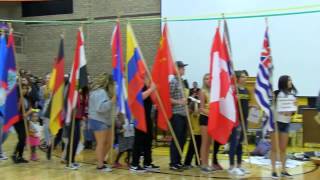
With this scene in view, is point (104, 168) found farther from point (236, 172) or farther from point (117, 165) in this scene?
point (236, 172)

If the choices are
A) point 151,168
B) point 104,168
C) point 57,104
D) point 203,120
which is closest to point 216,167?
point 203,120

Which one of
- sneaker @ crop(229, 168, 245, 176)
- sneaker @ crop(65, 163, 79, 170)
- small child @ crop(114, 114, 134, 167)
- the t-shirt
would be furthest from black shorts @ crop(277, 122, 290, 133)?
sneaker @ crop(65, 163, 79, 170)

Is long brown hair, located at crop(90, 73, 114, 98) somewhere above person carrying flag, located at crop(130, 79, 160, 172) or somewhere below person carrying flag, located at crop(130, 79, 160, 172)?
above

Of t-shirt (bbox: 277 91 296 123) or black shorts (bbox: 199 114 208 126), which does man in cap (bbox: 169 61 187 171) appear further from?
t-shirt (bbox: 277 91 296 123)

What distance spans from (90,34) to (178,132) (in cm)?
856

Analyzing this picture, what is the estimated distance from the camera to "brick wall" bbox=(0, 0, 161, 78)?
13656 mm

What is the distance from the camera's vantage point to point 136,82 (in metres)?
6.64

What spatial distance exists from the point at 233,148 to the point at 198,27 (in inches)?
255

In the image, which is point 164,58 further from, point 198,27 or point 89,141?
point 198,27

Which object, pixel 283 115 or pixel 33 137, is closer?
pixel 283 115

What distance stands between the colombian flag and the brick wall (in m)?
6.67

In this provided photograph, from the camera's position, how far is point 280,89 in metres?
6.20

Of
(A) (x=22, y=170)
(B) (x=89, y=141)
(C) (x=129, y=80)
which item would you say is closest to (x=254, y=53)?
(B) (x=89, y=141)

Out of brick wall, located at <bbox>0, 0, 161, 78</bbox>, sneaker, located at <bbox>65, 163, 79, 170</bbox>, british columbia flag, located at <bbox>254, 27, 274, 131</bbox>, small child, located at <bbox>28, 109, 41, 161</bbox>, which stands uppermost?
brick wall, located at <bbox>0, 0, 161, 78</bbox>
